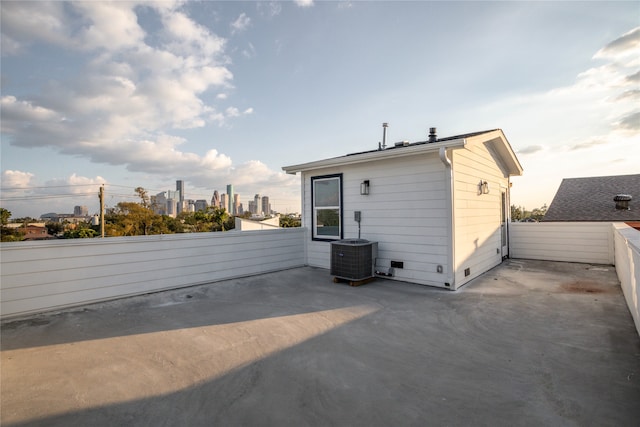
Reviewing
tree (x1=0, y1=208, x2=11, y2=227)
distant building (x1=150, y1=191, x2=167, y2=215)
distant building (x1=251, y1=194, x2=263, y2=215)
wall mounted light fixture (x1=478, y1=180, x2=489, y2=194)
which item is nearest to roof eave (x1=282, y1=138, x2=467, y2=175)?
wall mounted light fixture (x1=478, y1=180, x2=489, y2=194)

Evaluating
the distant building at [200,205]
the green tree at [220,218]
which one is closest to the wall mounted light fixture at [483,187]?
the green tree at [220,218]

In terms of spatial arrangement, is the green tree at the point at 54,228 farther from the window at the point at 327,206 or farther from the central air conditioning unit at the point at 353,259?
the central air conditioning unit at the point at 353,259

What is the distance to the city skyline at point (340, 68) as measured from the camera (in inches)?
212

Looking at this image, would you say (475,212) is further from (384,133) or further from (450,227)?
(384,133)

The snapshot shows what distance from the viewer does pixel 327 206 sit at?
645 cm

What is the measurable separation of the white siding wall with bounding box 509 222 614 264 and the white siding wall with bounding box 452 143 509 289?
1.19m

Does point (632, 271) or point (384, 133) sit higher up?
point (384, 133)

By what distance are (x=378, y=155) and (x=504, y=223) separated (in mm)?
5241

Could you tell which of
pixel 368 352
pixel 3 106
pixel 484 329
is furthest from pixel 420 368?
A: pixel 3 106

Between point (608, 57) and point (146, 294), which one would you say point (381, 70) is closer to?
point (608, 57)

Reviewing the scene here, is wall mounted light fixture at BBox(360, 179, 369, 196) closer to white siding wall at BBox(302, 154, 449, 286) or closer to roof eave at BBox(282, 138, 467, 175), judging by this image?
white siding wall at BBox(302, 154, 449, 286)

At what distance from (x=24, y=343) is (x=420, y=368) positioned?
12.7ft

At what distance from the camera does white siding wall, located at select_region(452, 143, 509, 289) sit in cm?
490

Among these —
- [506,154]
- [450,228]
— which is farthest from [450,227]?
[506,154]
